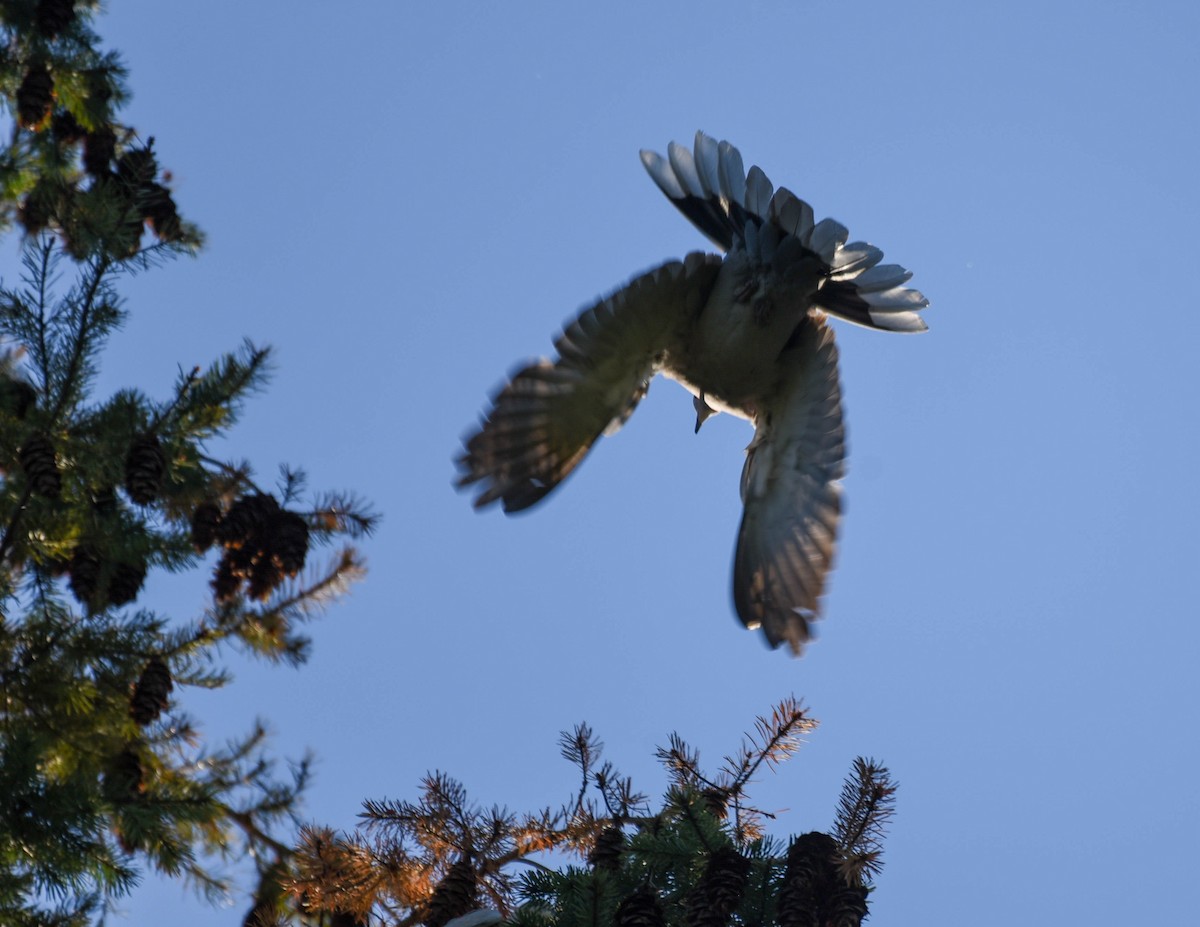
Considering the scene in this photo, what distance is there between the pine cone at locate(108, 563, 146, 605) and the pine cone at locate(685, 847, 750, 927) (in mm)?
1881

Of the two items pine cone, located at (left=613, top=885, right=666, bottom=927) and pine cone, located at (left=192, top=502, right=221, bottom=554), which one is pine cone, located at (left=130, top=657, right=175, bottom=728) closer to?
pine cone, located at (left=192, top=502, right=221, bottom=554)

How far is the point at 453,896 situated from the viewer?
8.57 ft

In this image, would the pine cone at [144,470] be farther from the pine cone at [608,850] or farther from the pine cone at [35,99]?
the pine cone at [35,99]

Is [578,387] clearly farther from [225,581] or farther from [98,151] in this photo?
[98,151]

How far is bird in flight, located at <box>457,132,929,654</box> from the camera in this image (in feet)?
14.3

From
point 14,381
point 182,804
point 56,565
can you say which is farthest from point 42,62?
point 182,804

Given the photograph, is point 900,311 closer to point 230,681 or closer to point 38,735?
point 230,681

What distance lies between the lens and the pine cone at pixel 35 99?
4.64 meters

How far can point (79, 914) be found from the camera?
10.1 feet

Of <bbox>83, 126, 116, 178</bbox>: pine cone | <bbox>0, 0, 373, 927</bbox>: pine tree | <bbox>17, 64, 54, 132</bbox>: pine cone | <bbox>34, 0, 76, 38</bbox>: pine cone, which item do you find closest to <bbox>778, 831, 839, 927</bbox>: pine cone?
<bbox>0, 0, 373, 927</bbox>: pine tree

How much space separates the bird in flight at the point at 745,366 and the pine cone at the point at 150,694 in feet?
3.69

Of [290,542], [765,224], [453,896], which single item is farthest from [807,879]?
[765,224]

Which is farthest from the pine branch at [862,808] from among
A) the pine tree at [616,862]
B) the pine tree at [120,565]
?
the pine tree at [120,565]

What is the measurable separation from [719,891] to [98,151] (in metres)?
3.44
